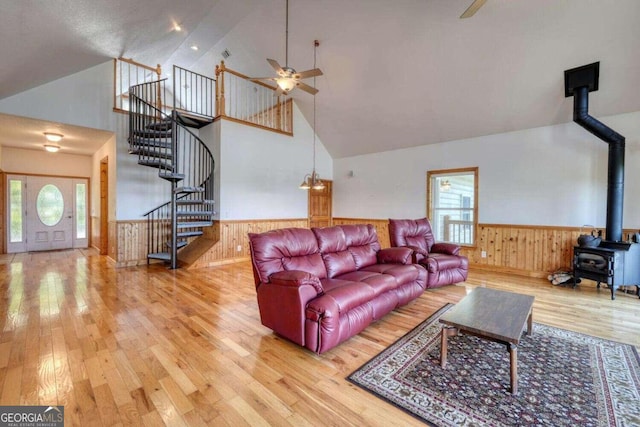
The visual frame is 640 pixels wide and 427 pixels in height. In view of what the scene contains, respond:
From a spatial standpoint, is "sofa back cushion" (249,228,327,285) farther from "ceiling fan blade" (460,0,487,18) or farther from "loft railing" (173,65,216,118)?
"loft railing" (173,65,216,118)

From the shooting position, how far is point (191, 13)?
4.09 metres

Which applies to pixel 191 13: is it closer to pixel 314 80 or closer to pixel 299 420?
pixel 314 80

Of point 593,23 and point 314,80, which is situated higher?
point 314,80

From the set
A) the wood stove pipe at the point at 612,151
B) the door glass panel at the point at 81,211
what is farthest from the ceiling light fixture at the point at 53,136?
the wood stove pipe at the point at 612,151

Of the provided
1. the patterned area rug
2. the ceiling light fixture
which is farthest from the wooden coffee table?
the ceiling light fixture

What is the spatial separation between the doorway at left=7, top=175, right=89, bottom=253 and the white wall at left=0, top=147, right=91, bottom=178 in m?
0.17

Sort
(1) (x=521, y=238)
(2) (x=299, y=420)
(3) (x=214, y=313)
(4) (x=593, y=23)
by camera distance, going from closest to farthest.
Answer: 1. (2) (x=299, y=420)
2. (3) (x=214, y=313)
3. (4) (x=593, y=23)
4. (1) (x=521, y=238)

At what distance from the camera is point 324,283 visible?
2.79m

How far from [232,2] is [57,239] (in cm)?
761

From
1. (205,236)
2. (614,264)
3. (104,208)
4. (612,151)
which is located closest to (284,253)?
(205,236)

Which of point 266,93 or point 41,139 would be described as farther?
point 266,93

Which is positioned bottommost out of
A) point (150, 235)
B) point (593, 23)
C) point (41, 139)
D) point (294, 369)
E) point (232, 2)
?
point (294, 369)

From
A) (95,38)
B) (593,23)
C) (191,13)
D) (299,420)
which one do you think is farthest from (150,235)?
(593,23)

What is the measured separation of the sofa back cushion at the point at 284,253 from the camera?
2.65 meters
